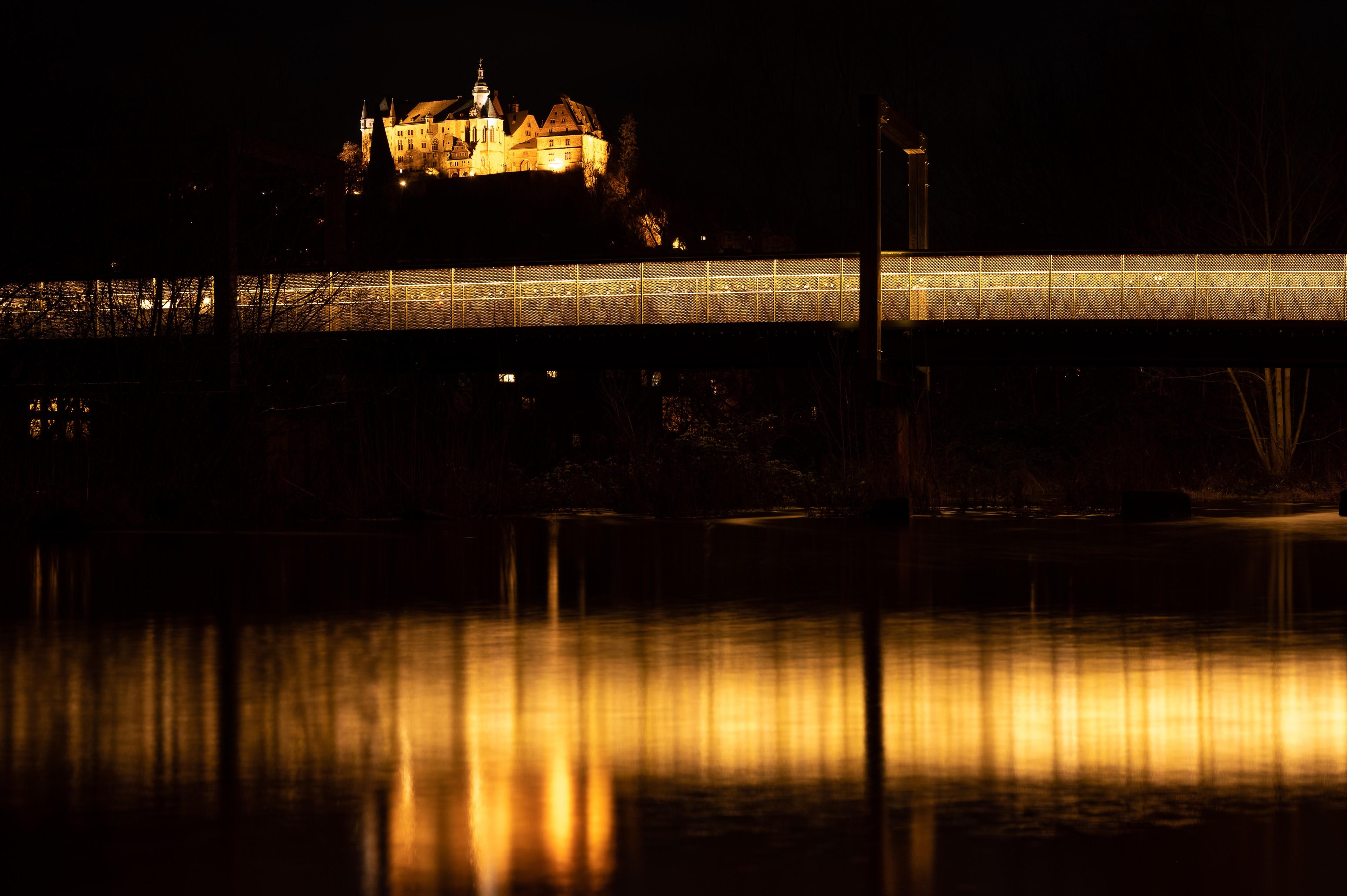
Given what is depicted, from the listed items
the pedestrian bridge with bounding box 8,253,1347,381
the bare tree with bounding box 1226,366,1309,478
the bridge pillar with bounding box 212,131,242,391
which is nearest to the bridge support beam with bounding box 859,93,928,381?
the pedestrian bridge with bounding box 8,253,1347,381

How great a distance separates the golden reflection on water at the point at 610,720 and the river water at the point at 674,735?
32 millimetres

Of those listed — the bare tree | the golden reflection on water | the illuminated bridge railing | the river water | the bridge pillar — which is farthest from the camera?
the bare tree

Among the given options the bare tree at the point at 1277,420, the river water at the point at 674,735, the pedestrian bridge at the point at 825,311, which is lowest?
the river water at the point at 674,735

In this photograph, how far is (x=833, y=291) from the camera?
38.5 metres

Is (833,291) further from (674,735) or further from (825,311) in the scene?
(674,735)

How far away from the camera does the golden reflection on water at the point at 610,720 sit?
6312 millimetres

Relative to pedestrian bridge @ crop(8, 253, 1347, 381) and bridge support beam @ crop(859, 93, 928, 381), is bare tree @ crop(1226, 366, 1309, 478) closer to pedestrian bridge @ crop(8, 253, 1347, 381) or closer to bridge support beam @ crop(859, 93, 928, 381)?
pedestrian bridge @ crop(8, 253, 1347, 381)

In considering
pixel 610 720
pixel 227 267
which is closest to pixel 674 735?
pixel 610 720

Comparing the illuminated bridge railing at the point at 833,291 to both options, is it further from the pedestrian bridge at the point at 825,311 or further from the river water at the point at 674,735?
the river water at the point at 674,735

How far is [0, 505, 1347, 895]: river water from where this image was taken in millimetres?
5438

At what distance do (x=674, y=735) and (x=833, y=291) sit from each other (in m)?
Result: 31.5

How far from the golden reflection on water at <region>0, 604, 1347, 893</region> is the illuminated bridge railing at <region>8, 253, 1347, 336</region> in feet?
82.2

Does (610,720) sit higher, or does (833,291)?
(833,291)

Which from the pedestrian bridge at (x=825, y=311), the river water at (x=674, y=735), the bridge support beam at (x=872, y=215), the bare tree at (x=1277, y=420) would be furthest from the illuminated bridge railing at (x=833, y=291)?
the river water at (x=674, y=735)
